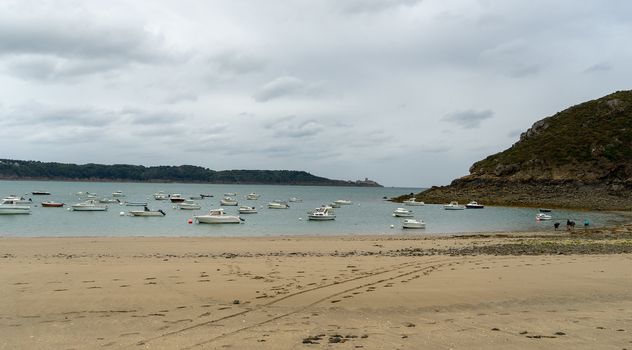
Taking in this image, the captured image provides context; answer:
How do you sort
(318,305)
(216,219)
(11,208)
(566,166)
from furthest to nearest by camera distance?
1. (566,166)
2. (11,208)
3. (216,219)
4. (318,305)

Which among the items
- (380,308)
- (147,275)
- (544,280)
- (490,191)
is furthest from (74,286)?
(490,191)

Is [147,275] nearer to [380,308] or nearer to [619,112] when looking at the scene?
[380,308]

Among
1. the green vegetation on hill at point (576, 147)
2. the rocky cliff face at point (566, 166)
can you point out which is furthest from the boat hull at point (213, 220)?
the green vegetation on hill at point (576, 147)

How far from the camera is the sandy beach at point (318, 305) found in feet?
29.3

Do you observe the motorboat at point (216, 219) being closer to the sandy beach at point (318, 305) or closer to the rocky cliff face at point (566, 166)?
the sandy beach at point (318, 305)

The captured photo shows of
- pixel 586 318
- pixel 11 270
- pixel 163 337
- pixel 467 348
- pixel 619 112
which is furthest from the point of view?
pixel 619 112

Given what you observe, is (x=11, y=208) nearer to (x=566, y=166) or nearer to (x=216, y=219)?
(x=216, y=219)

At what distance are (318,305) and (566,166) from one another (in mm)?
110434

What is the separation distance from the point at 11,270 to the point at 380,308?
40.5 feet

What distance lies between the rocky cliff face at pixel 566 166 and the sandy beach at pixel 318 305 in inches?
3235

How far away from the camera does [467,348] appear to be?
843cm

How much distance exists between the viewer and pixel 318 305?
11.5m

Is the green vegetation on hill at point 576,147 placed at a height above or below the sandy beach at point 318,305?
above

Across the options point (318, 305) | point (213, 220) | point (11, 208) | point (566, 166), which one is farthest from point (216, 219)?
point (566, 166)
